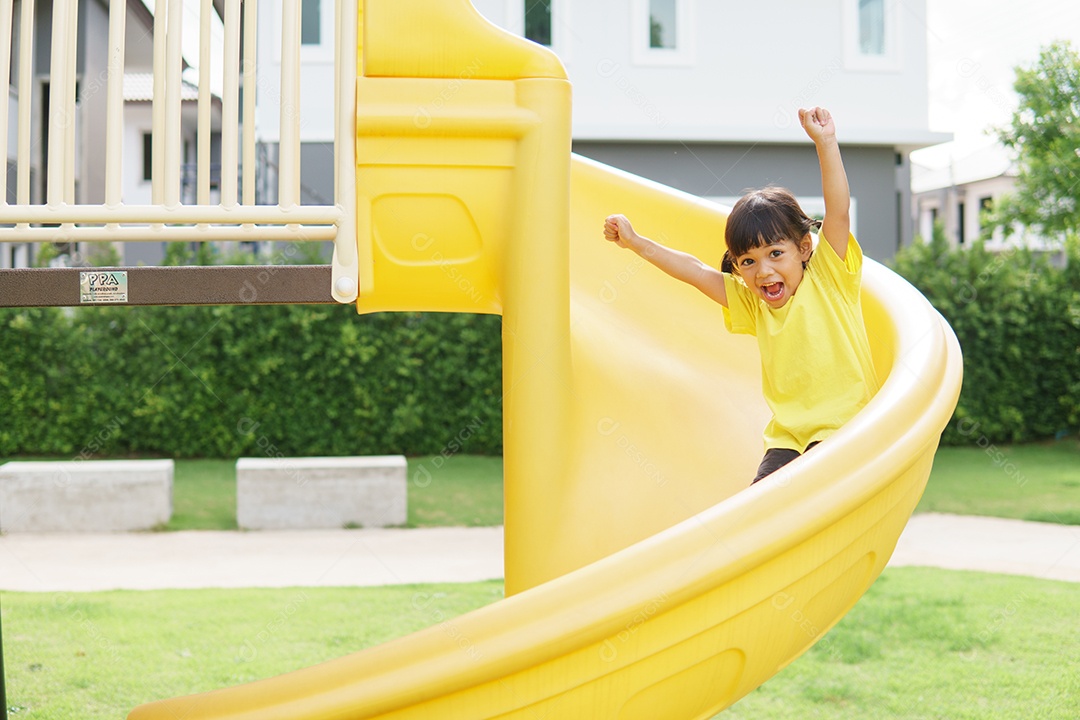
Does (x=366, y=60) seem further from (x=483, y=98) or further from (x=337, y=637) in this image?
(x=337, y=637)

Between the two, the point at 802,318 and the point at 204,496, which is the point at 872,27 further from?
the point at 802,318

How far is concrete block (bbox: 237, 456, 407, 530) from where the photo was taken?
704 cm

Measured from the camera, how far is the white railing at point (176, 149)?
78.5 inches

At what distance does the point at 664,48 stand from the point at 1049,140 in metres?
5.11

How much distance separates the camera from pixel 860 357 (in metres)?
2.37

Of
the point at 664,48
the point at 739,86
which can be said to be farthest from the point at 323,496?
the point at 739,86

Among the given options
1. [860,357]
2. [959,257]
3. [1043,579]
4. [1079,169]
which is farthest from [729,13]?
[860,357]

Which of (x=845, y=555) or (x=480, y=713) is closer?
(x=480, y=713)

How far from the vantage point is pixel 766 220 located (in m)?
2.31

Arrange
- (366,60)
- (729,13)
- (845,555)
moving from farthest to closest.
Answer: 1. (729,13)
2. (366,60)
3. (845,555)

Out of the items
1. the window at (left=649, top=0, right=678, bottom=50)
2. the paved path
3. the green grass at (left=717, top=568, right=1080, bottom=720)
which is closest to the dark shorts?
the green grass at (left=717, top=568, right=1080, bottom=720)

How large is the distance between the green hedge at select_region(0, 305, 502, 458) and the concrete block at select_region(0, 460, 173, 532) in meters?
2.42

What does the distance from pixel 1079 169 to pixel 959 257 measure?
8.41 ft

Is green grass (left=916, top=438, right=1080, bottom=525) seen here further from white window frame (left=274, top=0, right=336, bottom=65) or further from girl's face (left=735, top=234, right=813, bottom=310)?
white window frame (left=274, top=0, right=336, bottom=65)
